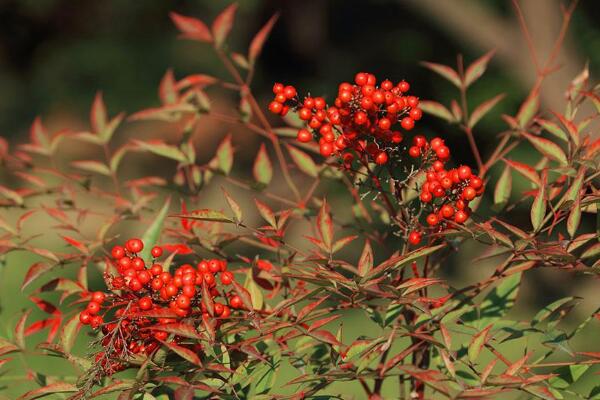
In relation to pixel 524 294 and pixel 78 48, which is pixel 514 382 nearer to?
pixel 524 294

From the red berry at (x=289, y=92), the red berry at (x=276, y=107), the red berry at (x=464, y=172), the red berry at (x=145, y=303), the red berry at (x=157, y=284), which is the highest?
the red berry at (x=289, y=92)

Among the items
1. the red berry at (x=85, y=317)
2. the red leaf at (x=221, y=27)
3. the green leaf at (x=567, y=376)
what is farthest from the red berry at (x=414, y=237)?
the red leaf at (x=221, y=27)

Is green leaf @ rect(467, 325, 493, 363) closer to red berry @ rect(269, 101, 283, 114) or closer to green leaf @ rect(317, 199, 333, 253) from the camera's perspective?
green leaf @ rect(317, 199, 333, 253)

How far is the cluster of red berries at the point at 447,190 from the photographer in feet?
2.75

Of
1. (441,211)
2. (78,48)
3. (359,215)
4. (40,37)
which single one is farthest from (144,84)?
(441,211)

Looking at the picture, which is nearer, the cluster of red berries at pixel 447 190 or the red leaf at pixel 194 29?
the cluster of red berries at pixel 447 190

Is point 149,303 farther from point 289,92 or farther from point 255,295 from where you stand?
point 289,92

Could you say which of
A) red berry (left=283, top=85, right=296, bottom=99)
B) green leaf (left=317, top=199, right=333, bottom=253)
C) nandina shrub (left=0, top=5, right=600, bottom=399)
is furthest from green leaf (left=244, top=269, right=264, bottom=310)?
red berry (left=283, top=85, right=296, bottom=99)

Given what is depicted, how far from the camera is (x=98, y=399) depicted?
0.84m

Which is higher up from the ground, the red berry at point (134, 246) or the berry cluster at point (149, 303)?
the red berry at point (134, 246)

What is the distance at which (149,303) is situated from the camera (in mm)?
809

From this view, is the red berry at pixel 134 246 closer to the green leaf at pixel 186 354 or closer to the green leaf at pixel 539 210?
the green leaf at pixel 186 354

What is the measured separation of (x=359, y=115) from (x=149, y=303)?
0.30 meters

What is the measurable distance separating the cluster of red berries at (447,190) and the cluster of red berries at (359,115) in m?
0.06
